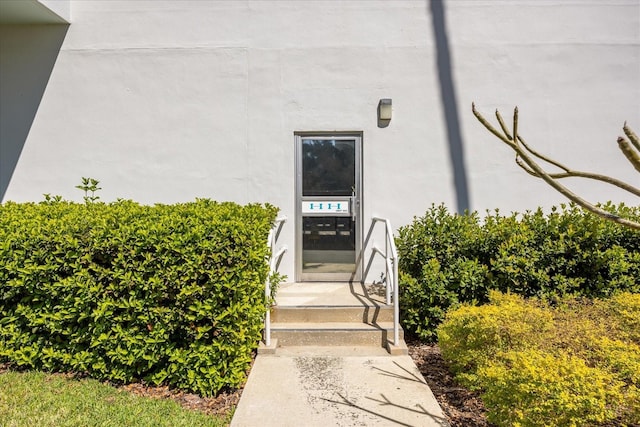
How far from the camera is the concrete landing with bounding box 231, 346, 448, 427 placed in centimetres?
283

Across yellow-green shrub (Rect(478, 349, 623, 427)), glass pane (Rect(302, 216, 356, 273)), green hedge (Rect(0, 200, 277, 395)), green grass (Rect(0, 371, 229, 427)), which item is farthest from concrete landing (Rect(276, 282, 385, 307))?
yellow-green shrub (Rect(478, 349, 623, 427))

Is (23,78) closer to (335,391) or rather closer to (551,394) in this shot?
(335,391)

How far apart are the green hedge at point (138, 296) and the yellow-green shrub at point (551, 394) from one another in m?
1.93

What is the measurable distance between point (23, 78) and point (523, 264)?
676 centimetres

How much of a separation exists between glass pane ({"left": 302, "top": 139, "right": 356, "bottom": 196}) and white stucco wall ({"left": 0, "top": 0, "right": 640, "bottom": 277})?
0.68 feet

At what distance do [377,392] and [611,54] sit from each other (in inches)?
209

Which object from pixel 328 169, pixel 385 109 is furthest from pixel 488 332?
pixel 385 109

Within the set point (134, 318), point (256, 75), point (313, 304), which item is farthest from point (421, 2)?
point (134, 318)

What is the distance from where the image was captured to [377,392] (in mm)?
3191

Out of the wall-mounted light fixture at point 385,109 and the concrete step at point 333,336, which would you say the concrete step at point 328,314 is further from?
the wall-mounted light fixture at point 385,109

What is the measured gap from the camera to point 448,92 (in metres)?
5.24

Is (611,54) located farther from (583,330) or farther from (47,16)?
(47,16)

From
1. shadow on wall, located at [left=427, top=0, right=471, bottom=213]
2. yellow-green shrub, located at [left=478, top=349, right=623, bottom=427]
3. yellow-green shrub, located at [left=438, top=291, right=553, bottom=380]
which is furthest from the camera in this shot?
shadow on wall, located at [left=427, top=0, right=471, bottom=213]

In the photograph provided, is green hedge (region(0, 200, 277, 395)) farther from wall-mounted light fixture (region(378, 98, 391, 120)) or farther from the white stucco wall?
wall-mounted light fixture (region(378, 98, 391, 120))
